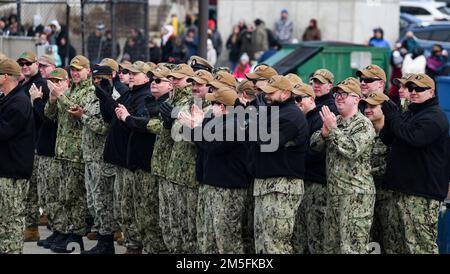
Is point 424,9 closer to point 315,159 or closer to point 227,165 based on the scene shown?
point 315,159

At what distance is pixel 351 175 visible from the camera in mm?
11484

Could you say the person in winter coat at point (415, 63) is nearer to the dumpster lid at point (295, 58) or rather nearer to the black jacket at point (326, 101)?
the dumpster lid at point (295, 58)

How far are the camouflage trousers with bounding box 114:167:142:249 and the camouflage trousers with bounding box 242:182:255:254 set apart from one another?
1664mm

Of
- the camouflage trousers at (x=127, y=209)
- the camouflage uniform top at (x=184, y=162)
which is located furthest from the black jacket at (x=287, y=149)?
the camouflage trousers at (x=127, y=209)

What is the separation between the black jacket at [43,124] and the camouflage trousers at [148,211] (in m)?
1.38

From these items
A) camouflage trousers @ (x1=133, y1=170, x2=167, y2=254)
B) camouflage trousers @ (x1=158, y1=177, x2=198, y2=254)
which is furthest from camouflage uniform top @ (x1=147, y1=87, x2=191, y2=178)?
camouflage trousers @ (x1=133, y1=170, x2=167, y2=254)

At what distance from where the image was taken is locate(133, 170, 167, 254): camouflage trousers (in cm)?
1327

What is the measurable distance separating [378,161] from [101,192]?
3.28 meters

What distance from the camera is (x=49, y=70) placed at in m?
14.5

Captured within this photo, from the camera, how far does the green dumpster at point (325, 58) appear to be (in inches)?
1001

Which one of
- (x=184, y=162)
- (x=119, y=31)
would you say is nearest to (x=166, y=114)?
(x=184, y=162)

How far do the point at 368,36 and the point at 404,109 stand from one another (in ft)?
69.0

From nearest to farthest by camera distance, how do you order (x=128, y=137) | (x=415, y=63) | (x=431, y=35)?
(x=128, y=137), (x=415, y=63), (x=431, y=35)

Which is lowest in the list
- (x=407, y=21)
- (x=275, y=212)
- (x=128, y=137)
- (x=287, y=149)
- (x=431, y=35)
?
(x=275, y=212)
